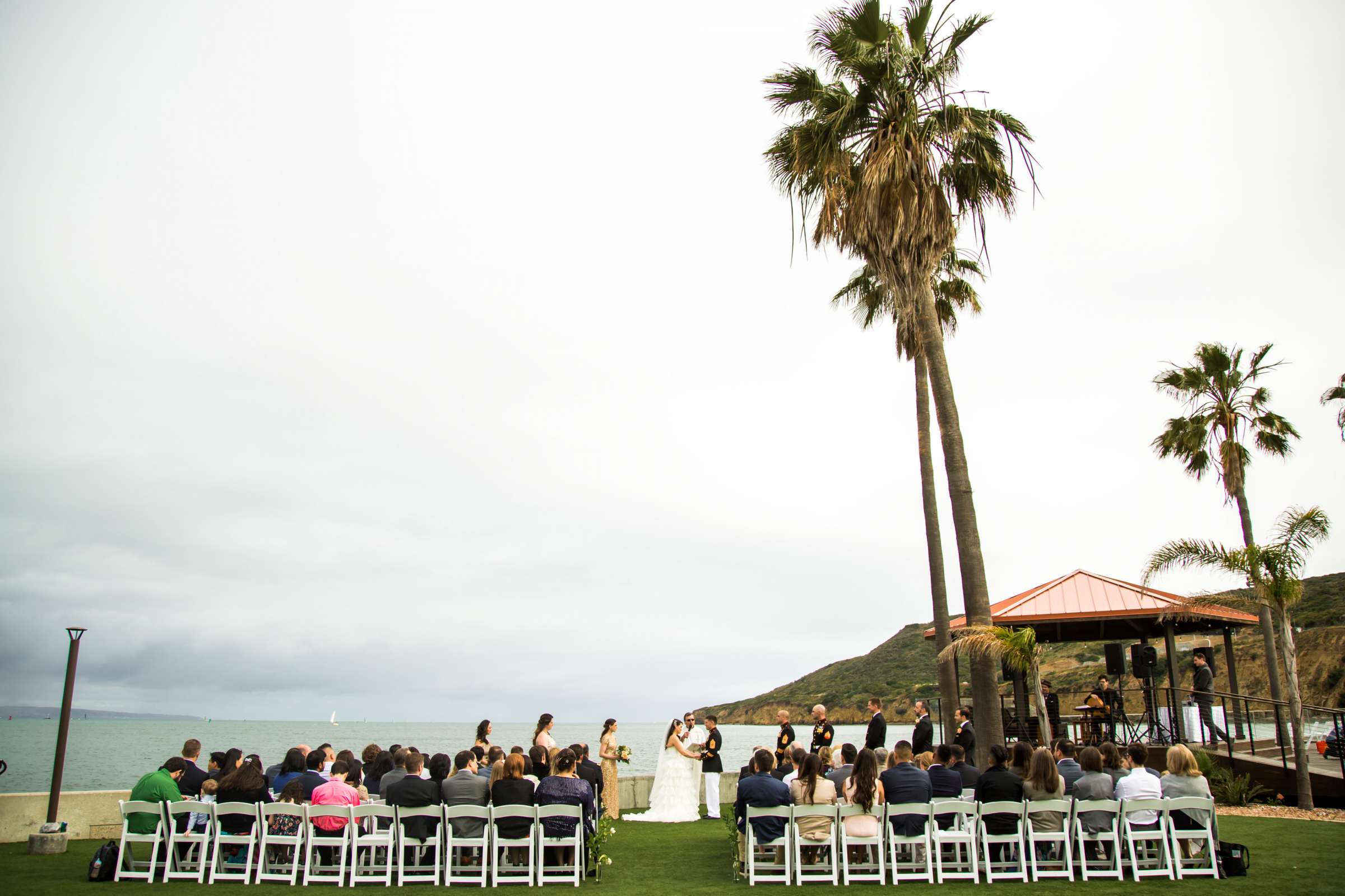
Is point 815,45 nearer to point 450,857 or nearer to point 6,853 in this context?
point 450,857

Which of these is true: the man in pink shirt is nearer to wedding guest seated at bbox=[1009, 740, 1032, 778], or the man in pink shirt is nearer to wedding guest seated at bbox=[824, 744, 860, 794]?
wedding guest seated at bbox=[824, 744, 860, 794]

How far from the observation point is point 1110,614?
16.8 meters

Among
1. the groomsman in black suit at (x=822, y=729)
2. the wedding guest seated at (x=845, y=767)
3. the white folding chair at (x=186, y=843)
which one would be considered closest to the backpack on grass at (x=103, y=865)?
the white folding chair at (x=186, y=843)

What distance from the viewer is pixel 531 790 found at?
8641 mm

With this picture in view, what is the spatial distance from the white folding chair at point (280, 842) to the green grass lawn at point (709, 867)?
442mm

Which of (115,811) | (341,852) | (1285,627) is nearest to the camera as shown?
(341,852)

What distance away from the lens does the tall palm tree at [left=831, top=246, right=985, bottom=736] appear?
1661cm

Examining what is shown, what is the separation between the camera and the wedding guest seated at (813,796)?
8367 millimetres

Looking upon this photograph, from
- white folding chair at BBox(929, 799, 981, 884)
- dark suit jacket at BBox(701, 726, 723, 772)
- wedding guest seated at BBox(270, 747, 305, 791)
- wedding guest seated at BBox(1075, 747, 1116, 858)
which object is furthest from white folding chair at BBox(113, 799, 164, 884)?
wedding guest seated at BBox(1075, 747, 1116, 858)

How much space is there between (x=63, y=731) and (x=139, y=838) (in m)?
3.69

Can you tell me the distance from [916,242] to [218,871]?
11579mm

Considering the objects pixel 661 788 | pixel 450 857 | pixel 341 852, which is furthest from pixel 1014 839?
pixel 661 788

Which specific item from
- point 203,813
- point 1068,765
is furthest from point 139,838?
point 1068,765

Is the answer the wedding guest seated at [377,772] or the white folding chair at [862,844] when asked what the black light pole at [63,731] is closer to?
the wedding guest seated at [377,772]
